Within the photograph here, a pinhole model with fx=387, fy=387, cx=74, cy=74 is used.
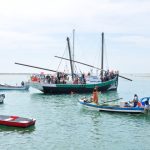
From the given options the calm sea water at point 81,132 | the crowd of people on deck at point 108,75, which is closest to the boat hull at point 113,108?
the calm sea water at point 81,132

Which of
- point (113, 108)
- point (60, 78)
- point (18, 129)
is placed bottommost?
point (18, 129)

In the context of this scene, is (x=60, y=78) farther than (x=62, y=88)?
Yes

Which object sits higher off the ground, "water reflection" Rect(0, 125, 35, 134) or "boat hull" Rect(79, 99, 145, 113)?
"boat hull" Rect(79, 99, 145, 113)

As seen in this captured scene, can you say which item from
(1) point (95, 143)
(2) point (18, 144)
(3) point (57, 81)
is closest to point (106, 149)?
(1) point (95, 143)

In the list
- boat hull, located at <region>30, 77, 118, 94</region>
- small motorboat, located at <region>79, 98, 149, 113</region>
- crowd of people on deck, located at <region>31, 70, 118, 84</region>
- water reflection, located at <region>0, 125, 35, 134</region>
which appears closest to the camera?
water reflection, located at <region>0, 125, 35, 134</region>

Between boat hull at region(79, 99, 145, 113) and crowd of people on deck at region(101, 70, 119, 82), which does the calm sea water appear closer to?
boat hull at region(79, 99, 145, 113)

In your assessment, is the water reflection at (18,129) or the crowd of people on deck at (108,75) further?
the crowd of people on deck at (108,75)

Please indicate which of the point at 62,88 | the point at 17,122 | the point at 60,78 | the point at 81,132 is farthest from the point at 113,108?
the point at 60,78

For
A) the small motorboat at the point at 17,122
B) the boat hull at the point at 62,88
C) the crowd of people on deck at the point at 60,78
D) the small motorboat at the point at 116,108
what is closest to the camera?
the small motorboat at the point at 17,122

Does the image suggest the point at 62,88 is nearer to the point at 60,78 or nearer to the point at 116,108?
the point at 60,78

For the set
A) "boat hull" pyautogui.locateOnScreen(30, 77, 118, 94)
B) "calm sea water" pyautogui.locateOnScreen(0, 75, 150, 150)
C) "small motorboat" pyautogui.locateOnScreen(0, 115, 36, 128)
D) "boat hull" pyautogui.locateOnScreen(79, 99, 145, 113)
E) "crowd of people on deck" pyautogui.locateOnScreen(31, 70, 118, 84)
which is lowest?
"calm sea water" pyautogui.locateOnScreen(0, 75, 150, 150)

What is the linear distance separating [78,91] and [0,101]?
1757 cm

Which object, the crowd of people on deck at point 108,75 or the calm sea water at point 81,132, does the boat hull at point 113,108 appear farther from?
the crowd of people on deck at point 108,75

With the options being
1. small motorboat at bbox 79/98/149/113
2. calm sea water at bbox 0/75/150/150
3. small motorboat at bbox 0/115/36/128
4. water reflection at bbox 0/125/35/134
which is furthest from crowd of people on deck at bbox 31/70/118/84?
water reflection at bbox 0/125/35/134
